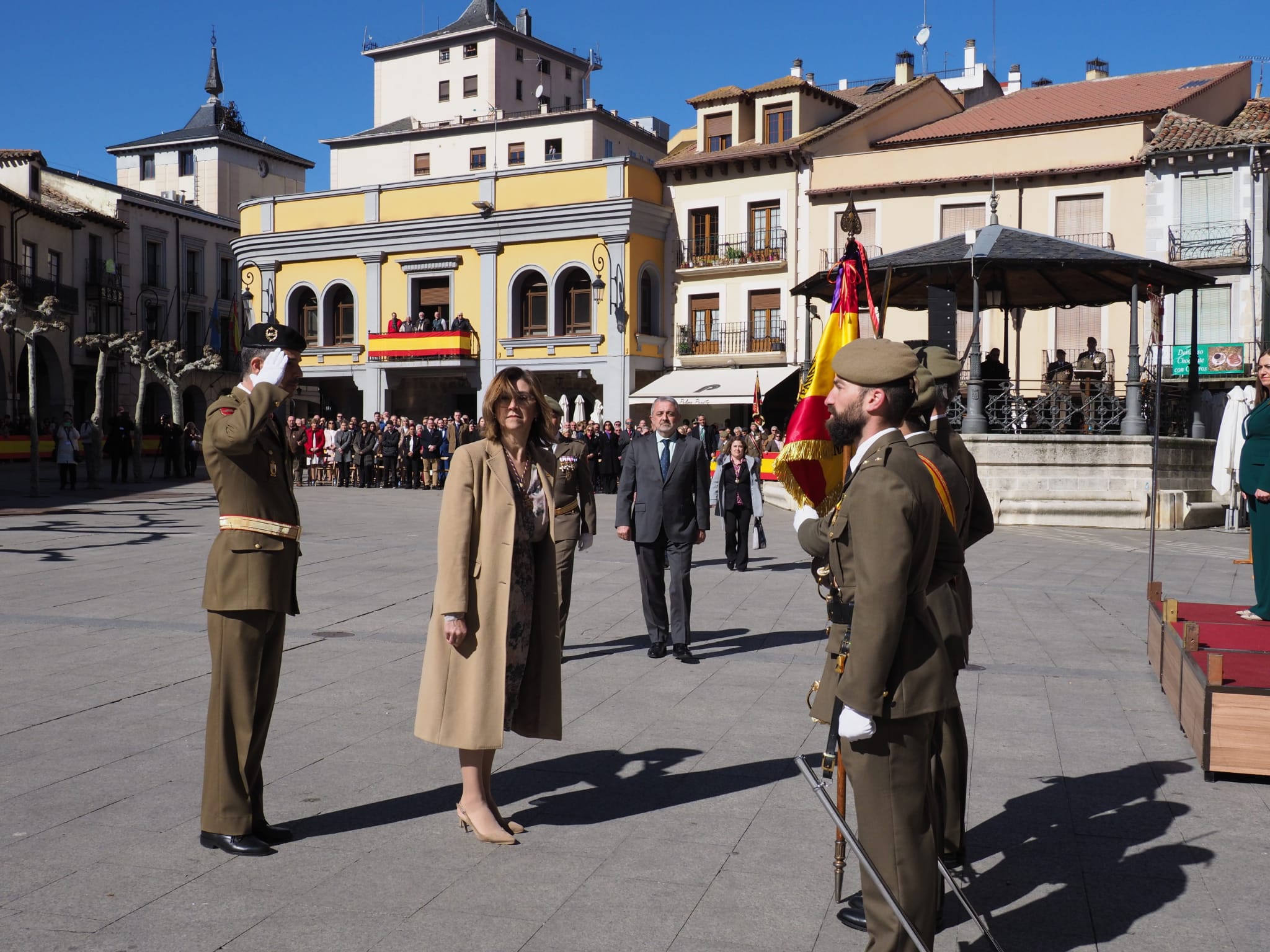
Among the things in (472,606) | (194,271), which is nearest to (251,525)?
(472,606)

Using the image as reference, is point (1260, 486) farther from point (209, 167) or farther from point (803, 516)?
point (209, 167)

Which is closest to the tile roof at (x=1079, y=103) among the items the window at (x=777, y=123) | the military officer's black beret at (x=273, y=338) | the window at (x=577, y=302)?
the window at (x=777, y=123)

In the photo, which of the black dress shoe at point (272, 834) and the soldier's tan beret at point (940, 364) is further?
the soldier's tan beret at point (940, 364)

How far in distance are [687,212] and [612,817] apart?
35241mm

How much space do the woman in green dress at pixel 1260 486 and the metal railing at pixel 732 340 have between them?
28.2 meters

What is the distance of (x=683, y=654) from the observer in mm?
8047

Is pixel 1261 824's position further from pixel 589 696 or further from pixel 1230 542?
pixel 1230 542

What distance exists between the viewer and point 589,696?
6.89 meters

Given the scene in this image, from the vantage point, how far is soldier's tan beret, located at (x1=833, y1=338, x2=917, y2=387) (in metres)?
3.18

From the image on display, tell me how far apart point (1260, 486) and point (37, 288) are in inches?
1705

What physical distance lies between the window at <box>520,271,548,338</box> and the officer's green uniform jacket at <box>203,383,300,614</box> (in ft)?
115

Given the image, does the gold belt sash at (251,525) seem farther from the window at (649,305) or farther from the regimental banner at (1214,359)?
the window at (649,305)

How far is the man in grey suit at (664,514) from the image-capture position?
26.9 feet

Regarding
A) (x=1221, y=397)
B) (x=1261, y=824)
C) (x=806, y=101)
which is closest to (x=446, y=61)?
(x=806, y=101)
